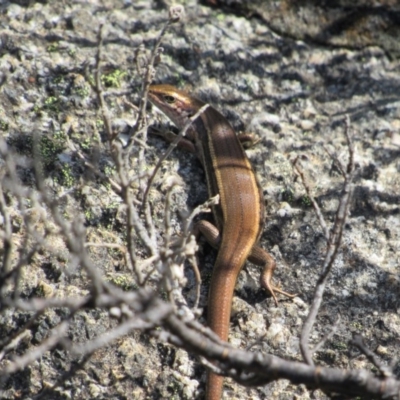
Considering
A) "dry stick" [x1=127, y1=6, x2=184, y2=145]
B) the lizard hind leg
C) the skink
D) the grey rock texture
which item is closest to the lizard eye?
the skink

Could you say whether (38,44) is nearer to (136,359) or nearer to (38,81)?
(38,81)

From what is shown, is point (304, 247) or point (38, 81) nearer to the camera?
point (304, 247)

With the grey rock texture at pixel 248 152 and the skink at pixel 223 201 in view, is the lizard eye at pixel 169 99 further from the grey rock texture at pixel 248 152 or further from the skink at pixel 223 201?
the grey rock texture at pixel 248 152

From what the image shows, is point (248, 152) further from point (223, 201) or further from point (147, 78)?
point (147, 78)

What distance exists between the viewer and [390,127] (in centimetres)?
452

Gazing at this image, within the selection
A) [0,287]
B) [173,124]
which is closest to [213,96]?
[173,124]

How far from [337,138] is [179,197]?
4.16 ft

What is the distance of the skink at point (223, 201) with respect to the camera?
11.1ft

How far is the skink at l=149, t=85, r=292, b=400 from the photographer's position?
11.1ft

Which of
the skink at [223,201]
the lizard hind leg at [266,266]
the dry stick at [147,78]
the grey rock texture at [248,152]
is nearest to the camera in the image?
the dry stick at [147,78]

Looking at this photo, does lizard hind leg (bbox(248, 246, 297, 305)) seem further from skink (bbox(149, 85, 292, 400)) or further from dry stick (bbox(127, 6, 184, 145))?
dry stick (bbox(127, 6, 184, 145))

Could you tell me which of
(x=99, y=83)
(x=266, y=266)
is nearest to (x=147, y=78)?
(x=99, y=83)

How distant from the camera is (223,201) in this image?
4.09 m

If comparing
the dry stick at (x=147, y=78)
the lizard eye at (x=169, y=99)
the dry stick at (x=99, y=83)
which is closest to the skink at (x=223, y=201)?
the lizard eye at (x=169, y=99)
